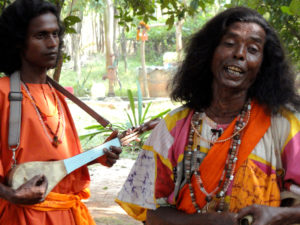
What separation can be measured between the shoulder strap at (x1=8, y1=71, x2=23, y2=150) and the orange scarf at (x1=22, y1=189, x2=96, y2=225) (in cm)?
34

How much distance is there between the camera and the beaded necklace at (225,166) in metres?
1.73

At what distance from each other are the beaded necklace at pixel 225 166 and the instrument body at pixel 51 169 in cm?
77

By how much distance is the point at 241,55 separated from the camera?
1.79m

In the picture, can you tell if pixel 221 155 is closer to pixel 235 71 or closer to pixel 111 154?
pixel 235 71

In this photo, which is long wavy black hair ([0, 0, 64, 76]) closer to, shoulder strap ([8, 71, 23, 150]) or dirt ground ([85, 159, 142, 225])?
shoulder strap ([8, 71, 23, 150])

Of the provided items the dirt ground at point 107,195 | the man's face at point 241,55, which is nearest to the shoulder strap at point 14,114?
the man's face at point 241,55

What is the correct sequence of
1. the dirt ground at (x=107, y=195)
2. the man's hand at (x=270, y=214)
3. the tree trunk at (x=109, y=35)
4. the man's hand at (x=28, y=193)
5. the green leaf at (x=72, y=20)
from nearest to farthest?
the man's hand at (x=270, y=214) < the man's hand at (x=28, y=193) < the green leaf at (x=72, y=20) < the dirt ground at (x=107, y=195) < the tree trunk at (x=109, y=35)

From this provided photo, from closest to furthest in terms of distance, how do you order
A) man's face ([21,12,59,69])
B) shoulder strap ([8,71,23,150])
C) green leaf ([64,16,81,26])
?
shoulder strap ([8,71,23,150]) < man's face ([21,12,59,69]) < green leaf ([64,16,81,26])

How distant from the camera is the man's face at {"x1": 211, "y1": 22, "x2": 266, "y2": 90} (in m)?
1.80

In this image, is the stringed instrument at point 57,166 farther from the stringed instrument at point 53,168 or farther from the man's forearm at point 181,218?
the man's forearm at point 181,218

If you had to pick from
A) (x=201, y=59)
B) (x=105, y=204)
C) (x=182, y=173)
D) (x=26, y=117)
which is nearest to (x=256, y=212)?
(x=182, y=173)

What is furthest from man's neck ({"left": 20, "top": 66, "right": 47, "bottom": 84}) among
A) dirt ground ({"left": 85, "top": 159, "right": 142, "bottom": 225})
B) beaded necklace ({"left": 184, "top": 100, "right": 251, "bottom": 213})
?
dirt ground ({"left": 85, "top": 159, "right": 142, "bottom": 225})

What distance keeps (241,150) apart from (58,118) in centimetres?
121

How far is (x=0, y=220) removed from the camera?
224 centimetres
